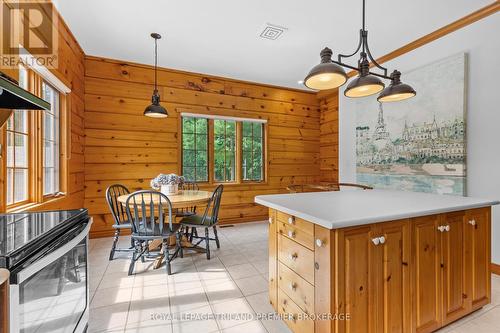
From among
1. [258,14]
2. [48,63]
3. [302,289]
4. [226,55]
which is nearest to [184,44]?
[226,55]

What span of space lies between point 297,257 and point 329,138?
4.17 m

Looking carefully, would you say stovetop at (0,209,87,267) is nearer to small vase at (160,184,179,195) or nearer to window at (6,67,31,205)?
window at (6,67,31,205)

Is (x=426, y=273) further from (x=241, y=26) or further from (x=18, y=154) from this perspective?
(x=18, y=154)

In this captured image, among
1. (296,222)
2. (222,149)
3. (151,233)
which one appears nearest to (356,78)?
(296,222)

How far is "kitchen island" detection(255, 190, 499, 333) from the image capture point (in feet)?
4.14

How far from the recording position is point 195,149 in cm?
447

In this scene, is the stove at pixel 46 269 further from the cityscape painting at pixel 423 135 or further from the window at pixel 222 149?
the cityscape painting at pixel 423 135

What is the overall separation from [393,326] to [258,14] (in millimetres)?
2990

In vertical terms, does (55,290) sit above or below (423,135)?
below

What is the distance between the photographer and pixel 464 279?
1.71 m

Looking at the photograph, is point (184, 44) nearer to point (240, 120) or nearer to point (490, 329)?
point (240, 120)

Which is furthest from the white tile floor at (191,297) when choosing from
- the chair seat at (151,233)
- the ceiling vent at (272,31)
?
the ceiling vent at (272,31)

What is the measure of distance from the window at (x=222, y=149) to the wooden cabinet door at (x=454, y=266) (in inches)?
138

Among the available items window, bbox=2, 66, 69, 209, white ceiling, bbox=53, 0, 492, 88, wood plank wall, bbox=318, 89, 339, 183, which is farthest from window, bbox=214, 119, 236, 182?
window, bbox=2, 66, 69, 209
